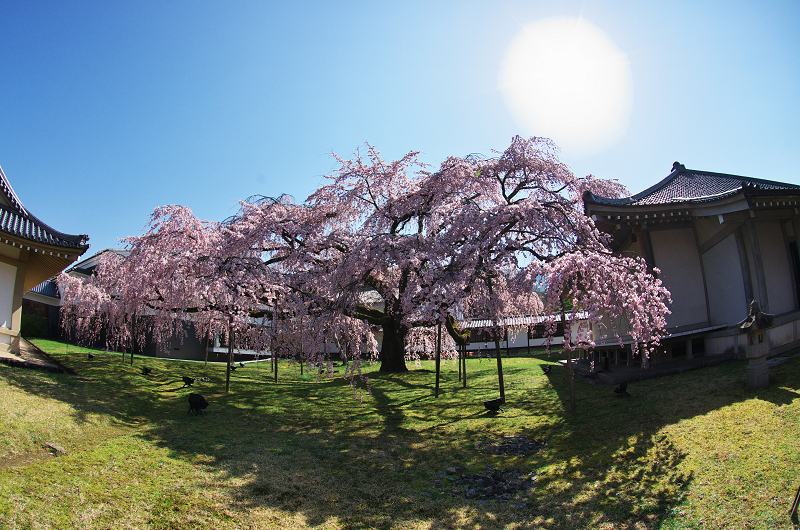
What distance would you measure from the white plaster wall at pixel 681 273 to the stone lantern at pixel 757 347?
4.00m

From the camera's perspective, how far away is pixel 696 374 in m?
9.97

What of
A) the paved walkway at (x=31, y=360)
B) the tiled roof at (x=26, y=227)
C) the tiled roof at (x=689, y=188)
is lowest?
the paved walkway at (x=31, y=360)

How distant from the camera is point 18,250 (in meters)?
12.4

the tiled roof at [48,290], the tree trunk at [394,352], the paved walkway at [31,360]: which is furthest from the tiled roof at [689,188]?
the tiled roof at [48,290]

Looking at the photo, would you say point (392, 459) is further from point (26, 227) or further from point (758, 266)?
point (26, 227)

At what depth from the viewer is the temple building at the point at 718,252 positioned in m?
10.2

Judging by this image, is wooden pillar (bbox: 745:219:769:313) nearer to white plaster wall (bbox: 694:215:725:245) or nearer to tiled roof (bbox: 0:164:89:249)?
white plaster wall (bbox: 694:215:725:245)

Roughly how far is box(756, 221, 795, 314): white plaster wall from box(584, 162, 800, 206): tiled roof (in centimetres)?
113

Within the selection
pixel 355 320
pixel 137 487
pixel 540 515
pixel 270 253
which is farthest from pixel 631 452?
pixel 270 253

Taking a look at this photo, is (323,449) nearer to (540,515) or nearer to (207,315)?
(540,515)

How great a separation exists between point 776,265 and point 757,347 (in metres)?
4.86

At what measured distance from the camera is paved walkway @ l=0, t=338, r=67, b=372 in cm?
1144

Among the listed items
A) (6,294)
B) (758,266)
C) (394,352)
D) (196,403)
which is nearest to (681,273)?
(758,266)

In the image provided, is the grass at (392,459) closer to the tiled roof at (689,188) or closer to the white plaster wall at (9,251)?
the white plaster wall at (9,251)
